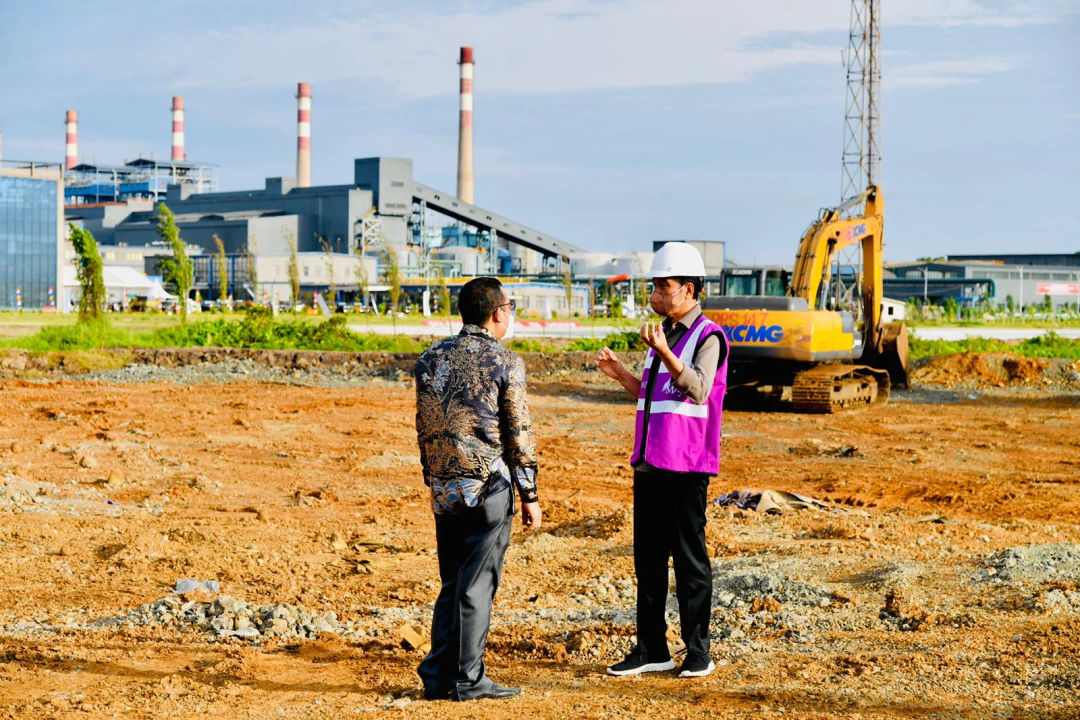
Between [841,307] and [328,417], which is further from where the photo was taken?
[841,307]

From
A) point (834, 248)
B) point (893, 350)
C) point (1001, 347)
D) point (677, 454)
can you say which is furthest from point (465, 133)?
point (677, 454)

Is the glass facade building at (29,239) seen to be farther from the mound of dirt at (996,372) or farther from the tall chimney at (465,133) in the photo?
the mound of dirt at (996,372)

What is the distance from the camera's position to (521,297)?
72.8m

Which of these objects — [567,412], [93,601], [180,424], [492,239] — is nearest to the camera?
[93,601]

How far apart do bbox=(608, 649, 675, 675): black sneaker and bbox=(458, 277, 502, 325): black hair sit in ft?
5.59

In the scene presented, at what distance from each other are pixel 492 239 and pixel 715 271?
21.2m

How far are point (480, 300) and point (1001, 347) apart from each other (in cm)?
3026

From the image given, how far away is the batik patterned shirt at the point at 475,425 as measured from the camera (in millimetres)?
4945

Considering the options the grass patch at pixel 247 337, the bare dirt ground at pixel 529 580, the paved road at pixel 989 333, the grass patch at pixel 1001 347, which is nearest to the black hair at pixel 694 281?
the bare dirt ground at pixel 529 580

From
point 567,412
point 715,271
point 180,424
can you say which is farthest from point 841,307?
point 715,271

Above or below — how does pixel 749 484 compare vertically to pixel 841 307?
below

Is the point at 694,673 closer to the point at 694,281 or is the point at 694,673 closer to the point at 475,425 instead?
the point at 475,425

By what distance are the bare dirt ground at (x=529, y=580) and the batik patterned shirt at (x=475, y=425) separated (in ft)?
3.02

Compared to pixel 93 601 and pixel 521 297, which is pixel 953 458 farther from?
pixel 521 297
